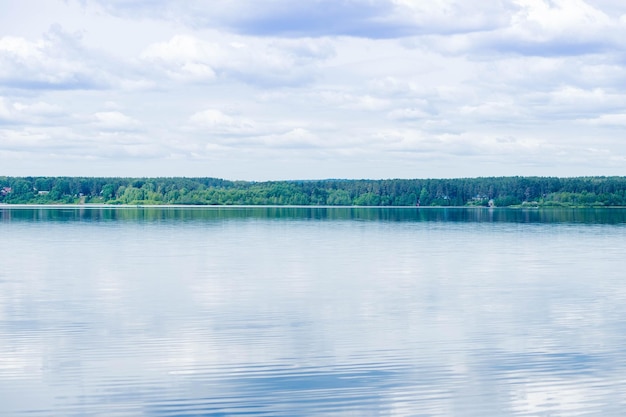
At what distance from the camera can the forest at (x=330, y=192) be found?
14762cm

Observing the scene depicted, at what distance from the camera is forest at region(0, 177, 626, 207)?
148 metres

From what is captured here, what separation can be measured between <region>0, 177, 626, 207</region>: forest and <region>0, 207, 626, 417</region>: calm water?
122438mm

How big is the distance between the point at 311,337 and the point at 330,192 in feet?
494

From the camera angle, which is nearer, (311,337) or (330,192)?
(311,337)

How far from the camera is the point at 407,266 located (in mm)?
28484

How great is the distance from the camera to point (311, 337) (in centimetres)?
1510

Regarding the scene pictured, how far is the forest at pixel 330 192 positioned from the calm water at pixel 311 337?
122 meters

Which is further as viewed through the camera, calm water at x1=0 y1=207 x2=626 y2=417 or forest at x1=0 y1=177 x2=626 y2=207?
forest at x1=0 y1=177 x2=626 y2=207

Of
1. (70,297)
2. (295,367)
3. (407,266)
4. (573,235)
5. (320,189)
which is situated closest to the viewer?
(295,367)

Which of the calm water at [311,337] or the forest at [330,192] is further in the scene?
the forest at [330,192]

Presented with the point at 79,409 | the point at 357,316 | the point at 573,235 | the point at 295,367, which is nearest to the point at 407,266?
the point at 357,316

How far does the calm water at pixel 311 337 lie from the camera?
11.1 metres

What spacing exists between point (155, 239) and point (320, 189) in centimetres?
12494

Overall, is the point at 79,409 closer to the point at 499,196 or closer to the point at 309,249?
the point at 309,249
